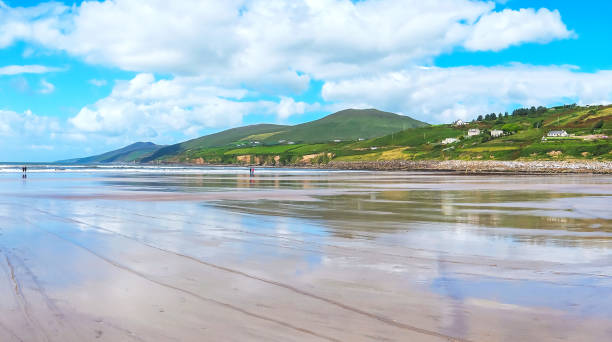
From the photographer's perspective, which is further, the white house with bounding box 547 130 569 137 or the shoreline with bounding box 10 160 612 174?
the white house with bounding box 547 130 569 137

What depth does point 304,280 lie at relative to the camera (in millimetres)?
10469

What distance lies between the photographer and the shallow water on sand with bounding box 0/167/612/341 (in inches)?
290

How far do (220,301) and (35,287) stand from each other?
13.5ft

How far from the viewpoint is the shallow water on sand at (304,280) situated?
737 centimetres

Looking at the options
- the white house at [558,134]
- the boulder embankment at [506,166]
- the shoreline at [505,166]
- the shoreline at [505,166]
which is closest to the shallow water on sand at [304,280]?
the shoreline at [505,166]

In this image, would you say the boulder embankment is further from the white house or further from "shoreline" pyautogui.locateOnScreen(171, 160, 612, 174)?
the white house

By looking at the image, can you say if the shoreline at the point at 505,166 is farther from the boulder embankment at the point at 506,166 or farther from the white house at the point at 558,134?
the white house at the point at 558,134

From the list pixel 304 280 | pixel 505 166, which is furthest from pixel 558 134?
pixel 304 280

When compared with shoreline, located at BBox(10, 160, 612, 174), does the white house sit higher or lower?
higher

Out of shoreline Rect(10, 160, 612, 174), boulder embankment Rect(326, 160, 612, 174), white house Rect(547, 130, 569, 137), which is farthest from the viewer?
white house Rect(547, 130, 569, 137)

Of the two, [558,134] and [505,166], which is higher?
[558,134]

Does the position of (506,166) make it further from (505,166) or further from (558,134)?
(558,134)

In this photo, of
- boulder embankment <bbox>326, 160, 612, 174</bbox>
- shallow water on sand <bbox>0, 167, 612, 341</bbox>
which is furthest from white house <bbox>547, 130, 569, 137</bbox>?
shallow water on sand <bbox>0, 167, 612, 341</bbox>

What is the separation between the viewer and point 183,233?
57.7 feet
